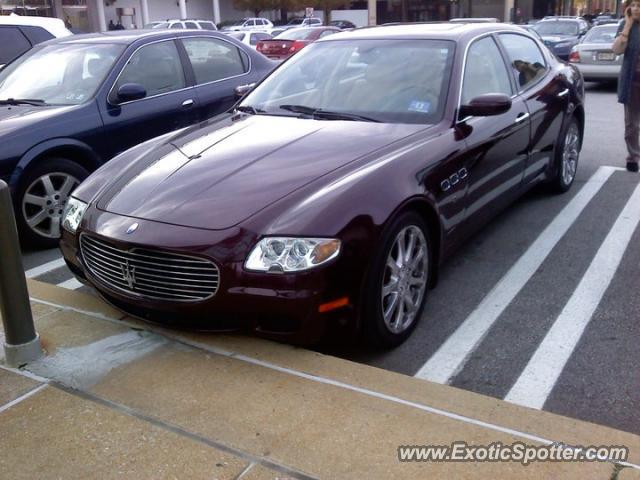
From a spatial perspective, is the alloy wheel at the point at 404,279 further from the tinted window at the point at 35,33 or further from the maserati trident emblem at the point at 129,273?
the tinted window at the point at 35,33

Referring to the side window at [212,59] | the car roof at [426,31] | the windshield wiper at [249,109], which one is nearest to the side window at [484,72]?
the car roof at [426,31]

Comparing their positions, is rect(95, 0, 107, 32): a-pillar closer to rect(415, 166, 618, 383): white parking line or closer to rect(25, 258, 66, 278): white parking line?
rect(25, 258, 66, 278): white parking line

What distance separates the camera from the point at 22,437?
2676 millimetres

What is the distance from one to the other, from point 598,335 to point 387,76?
6.77ft

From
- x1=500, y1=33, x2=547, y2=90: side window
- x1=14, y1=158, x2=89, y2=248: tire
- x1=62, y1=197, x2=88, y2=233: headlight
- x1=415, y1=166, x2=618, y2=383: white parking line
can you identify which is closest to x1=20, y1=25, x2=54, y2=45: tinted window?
x1=14, y1=158, x2=89, y2=248: tire

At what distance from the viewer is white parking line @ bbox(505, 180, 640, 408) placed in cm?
324

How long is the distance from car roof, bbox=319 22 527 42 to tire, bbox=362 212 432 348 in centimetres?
167

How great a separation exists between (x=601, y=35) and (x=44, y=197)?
45.1 feet

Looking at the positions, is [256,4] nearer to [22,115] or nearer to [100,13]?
[100,13]

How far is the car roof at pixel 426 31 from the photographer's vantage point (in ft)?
15.5

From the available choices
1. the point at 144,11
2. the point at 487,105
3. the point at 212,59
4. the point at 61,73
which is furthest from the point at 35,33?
the point at 144,11

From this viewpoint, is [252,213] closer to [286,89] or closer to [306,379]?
[306,379]

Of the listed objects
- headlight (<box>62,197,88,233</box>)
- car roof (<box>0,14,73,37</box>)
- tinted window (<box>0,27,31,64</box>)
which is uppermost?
car roof (<box>0,14,73,37</box>)

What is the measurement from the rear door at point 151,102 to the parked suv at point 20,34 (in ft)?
7.60
